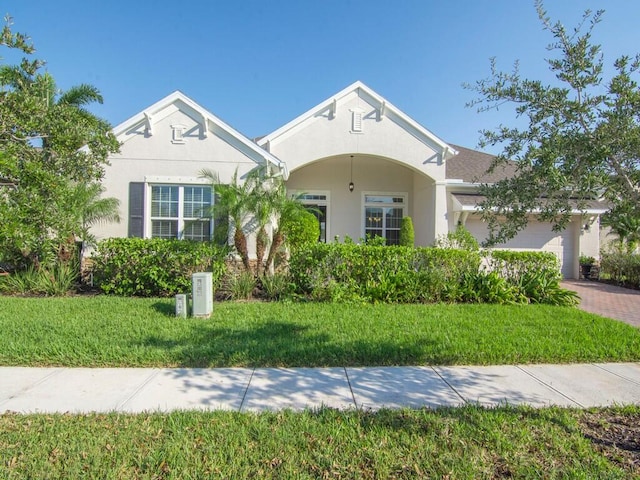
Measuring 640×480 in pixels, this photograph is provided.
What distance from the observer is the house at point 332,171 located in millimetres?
10250

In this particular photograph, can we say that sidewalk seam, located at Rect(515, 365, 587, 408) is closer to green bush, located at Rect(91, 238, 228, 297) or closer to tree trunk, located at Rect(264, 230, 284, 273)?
tree trunk, located at Rect(264, 230, 284, 273)

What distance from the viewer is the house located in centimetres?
1025

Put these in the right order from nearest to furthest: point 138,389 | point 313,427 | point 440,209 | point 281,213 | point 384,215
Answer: point 313,427
point 138,389
point 281,213
point 440,209
point 384,215

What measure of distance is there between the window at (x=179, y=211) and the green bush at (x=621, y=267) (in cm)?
1472

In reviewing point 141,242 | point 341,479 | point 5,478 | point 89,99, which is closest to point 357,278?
point 141,242

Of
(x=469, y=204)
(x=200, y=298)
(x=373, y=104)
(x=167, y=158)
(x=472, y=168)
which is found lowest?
(x=200, y=298)

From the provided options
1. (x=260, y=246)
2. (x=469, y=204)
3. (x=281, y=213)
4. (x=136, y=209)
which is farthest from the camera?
(x=469, y=204)

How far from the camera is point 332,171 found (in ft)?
49.7

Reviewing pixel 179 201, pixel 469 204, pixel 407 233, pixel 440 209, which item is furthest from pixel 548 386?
pixel 407 233

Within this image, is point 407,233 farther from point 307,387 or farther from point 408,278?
point 307,387

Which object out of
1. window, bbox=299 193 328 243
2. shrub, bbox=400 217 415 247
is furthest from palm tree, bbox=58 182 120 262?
shrub, bbox=400 217 415 247

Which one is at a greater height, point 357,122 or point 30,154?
point 357,122

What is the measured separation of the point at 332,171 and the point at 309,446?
13.1m

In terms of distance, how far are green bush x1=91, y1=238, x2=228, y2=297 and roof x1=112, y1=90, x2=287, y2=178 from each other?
3.46 meters
